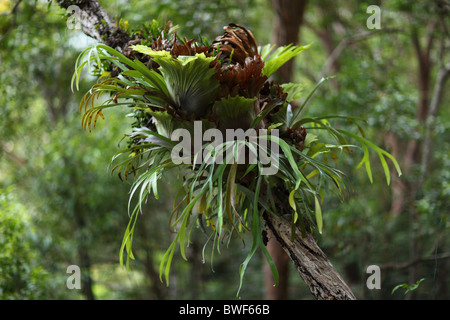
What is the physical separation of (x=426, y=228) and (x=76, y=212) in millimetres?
2962

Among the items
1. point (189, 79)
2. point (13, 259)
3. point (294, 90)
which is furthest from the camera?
point (13, 259)

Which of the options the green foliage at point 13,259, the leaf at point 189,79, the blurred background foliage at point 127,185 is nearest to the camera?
the leaf at point 189,79

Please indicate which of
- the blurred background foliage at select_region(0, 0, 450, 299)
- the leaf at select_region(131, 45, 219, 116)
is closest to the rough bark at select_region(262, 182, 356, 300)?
the leaf at select_region(131, 45, 219, 116)

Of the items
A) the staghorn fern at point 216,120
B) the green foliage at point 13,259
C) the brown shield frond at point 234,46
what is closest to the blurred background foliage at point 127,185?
the green foliage at point 13,259

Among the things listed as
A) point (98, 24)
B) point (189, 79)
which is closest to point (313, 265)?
point (189, 79)

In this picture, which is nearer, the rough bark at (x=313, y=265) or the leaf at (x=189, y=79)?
the leaf at (x=189, y=79)

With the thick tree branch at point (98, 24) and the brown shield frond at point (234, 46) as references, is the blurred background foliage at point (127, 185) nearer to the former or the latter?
the thick tree branch at point (98, 24)

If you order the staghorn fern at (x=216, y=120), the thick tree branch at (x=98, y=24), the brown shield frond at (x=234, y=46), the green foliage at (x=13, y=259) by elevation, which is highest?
the thick tree branch at (x=98, y=24)

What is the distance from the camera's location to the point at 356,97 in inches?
130

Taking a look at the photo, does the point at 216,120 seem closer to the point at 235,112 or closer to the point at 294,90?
the point at 235,112

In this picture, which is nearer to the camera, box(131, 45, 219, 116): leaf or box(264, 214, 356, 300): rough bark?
box(131, 45, 219, 116): leaf

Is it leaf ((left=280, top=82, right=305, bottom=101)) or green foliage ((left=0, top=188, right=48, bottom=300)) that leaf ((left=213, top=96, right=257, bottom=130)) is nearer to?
leaf ((left=280, top=82, right=305, bottom=101))
